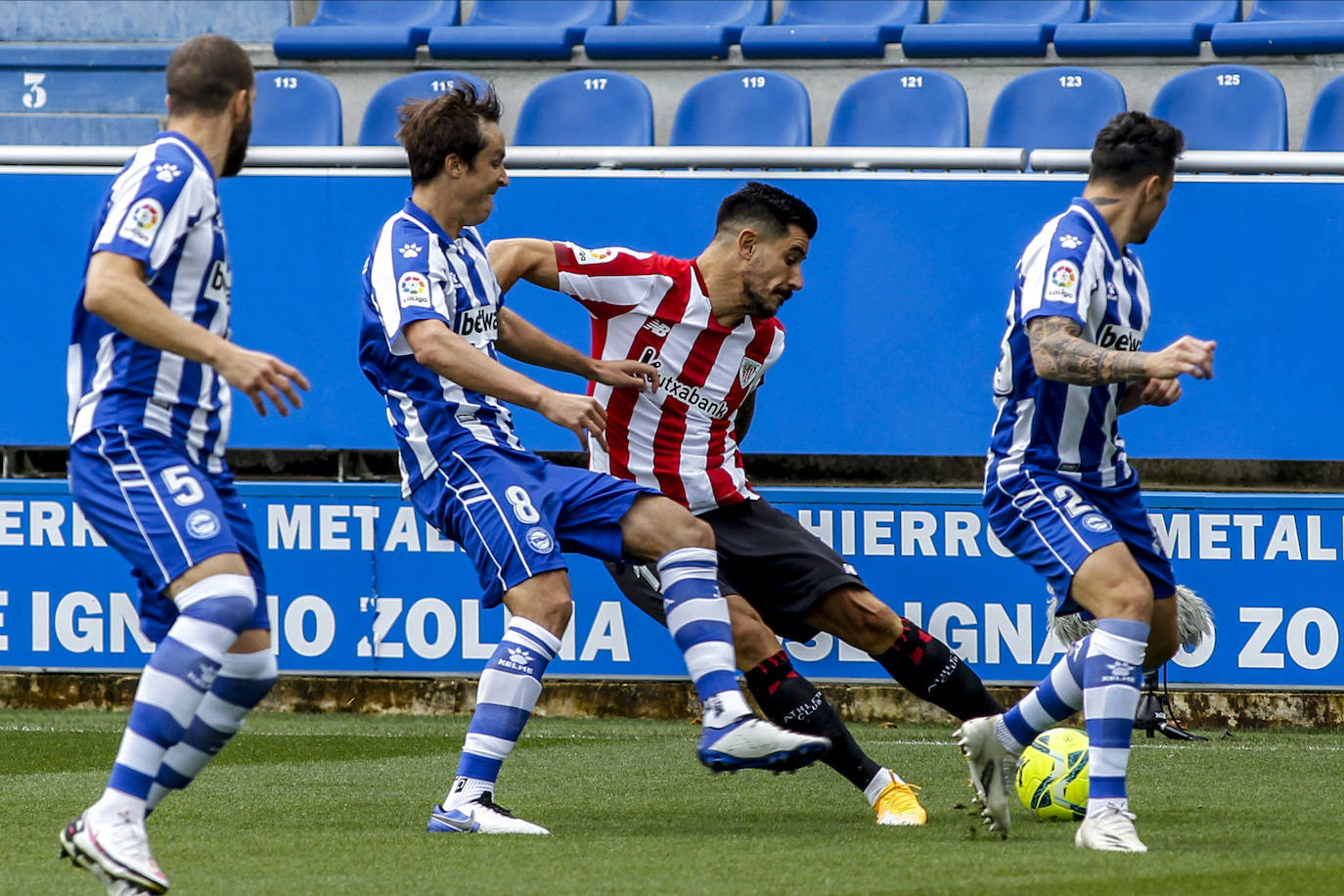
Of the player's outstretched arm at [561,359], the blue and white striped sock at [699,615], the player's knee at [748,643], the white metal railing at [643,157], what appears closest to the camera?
the blue and white striped sock at [699,615]

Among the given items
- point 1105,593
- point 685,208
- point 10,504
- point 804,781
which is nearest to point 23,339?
point 10,504

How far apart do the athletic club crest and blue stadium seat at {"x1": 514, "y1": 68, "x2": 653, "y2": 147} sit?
4.03m

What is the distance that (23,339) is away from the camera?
7.91m

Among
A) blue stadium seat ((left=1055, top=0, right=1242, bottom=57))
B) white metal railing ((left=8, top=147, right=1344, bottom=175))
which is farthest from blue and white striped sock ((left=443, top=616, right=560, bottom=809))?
blue stadium seat ((left=1055, top=0, right=1242, bottom=57))

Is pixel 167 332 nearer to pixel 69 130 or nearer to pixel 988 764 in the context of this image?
pixel 988 764

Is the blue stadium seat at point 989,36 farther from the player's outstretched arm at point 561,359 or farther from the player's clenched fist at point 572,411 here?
the player's clenched fist at point 572,411

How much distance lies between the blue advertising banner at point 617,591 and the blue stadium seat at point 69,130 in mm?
3132

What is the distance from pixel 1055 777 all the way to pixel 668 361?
5.50 ft

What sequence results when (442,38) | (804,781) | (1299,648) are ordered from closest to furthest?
1. (804,781)
2. (1299,648)
3. (442,38)

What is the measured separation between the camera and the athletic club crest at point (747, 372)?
5.75 m

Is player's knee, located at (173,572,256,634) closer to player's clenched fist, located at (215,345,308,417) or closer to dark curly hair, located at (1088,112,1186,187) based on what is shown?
player's clenched fist, located at (215,345,308,417)

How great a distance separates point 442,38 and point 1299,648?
5.84m

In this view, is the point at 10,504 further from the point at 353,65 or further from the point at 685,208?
the point at 353,65

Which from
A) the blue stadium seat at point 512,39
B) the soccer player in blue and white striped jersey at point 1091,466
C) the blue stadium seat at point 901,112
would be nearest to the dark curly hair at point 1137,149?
the soccer player in blue and white striped jersey at point 1091,466
